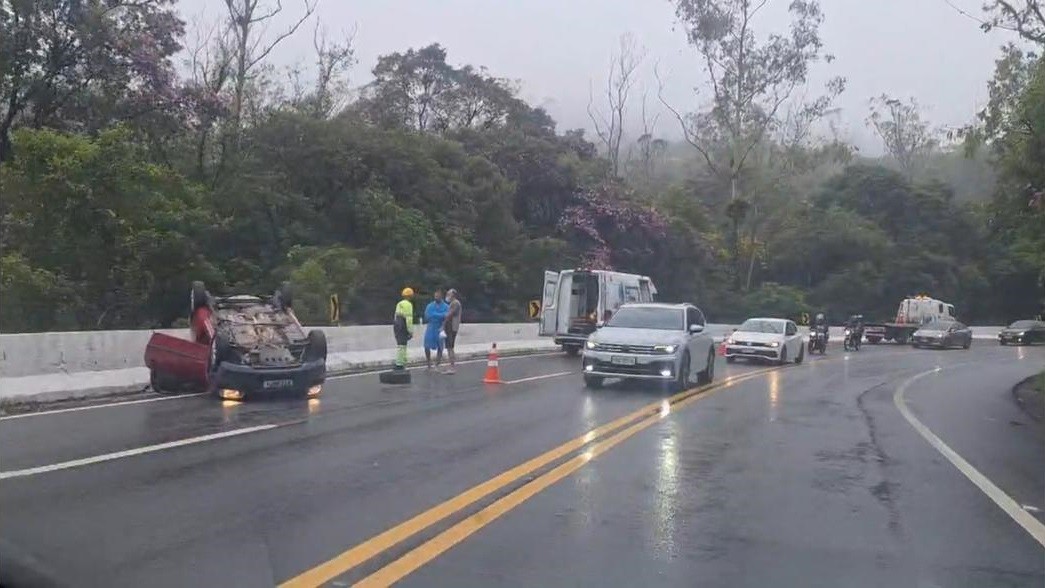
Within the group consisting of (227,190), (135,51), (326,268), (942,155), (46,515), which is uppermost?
(942,155)

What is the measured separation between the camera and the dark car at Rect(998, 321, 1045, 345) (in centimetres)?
5475

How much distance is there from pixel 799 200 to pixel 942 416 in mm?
55566

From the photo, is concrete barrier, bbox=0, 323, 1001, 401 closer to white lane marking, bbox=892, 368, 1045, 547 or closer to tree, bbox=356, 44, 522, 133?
white lane marking, bbox=892, 368, 1045, 547

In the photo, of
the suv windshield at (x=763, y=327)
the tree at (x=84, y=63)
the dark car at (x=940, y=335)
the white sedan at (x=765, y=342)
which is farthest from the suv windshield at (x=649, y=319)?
the dark car at (x=940, y=335)

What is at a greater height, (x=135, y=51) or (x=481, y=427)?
(x=135, y=51)

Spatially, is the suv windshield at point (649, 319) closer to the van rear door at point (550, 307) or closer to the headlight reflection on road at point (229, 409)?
the headlight reflection on road at point (229, 409)

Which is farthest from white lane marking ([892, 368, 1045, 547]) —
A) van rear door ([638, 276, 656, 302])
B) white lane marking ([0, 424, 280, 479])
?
van rear door ([638, 276, 656, 302])

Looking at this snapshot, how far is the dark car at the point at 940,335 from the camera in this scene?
159 ft

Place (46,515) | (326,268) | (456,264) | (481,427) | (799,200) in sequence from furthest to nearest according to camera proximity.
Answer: (799,200)
(456,264)
(326,268)
(481,427)
(46,515)

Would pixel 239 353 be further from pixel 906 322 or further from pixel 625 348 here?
pixel 906 322

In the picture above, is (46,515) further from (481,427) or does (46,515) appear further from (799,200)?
(799,200)

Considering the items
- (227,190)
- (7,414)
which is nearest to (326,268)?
(227,190)

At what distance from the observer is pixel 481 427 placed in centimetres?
1373

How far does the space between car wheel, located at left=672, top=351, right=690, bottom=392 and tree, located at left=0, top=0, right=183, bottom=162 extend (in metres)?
17.4
